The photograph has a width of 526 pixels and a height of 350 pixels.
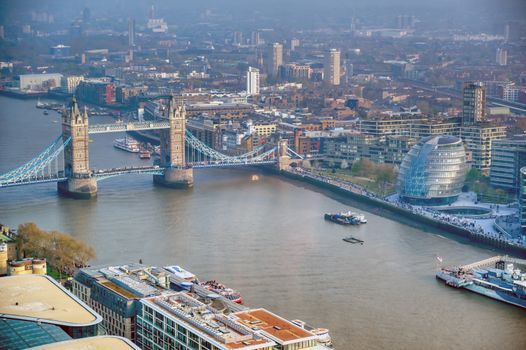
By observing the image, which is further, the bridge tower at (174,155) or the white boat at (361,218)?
the bridge tower at (174,155)

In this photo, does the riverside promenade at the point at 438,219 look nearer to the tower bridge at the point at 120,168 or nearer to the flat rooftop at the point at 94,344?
the tower bridge at the point at 120,168

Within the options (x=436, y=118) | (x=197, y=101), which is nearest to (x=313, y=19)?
(x=197, y=101)

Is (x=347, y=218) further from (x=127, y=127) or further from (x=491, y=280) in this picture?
(x=127, y=127)

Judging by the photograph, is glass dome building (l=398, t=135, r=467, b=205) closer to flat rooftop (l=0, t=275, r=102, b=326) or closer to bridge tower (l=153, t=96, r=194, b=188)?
bridge tower (l=153, t=96, r=194, b=188)

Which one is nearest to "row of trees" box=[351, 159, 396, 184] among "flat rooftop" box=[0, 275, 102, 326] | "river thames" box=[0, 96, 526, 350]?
"river thames" box=[0, 96, 526, 350]

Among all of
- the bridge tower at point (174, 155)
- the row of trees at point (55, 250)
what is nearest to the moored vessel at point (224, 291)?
the row of trees at point (55, 250)
